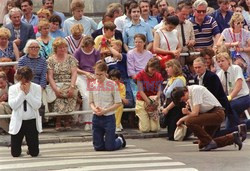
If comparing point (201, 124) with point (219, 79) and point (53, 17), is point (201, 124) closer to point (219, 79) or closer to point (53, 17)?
point (219, 79)

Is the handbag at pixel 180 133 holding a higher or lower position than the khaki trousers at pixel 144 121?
lower

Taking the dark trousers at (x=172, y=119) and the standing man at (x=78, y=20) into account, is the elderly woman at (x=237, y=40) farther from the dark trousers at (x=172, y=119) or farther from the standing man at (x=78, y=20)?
the standing man at (x=78, y=20)

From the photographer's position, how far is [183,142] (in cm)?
1900

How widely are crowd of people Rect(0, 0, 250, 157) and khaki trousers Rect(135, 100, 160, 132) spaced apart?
19mm

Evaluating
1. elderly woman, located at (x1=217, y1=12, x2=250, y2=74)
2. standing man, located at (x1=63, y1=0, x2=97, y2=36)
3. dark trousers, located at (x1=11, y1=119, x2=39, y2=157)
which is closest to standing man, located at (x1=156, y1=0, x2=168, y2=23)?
standing man, located at (x1=63, y1=0, x2=97, y2=36)

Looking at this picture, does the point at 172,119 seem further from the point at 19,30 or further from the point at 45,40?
the point at 19,30

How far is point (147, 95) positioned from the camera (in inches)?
786

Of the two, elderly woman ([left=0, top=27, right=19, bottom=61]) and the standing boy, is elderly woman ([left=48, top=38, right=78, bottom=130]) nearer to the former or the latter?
elderly woman ([left=0, top=27, right=19, bottom=61])

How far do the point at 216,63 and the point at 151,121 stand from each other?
1.71 metres

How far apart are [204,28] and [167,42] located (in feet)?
4.35

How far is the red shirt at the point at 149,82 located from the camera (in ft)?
65.0

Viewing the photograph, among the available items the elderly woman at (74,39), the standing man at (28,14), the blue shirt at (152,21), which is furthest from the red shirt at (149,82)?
the standing man at (28,14)

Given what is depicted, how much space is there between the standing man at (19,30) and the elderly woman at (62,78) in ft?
3.03

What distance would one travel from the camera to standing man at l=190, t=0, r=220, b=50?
21625mm
